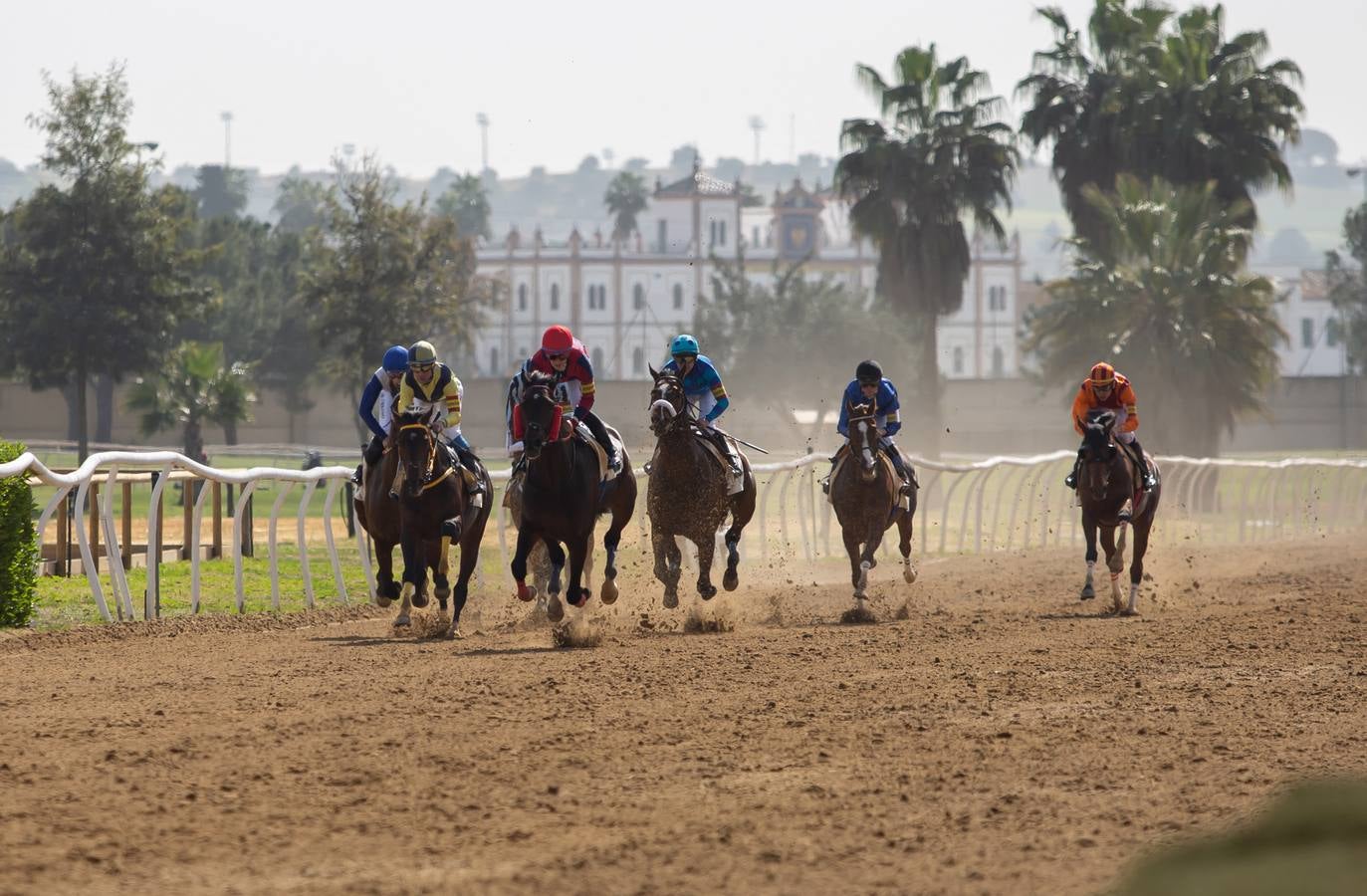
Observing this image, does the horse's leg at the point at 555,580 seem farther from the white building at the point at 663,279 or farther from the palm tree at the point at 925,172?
the white building at the point at 663,279

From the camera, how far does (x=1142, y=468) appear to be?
16.2 metres

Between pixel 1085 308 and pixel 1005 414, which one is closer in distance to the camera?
pixel 1085 308

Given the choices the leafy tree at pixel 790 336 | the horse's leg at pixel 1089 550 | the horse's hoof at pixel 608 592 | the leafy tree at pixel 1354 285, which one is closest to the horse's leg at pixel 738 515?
the horse's hoof at pixel 608 592

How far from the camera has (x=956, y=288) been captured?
5106 cm

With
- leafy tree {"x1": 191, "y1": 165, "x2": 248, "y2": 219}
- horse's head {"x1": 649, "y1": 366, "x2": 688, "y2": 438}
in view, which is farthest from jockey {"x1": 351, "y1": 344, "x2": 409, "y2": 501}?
leafy tree {"x1": 191, "y1": 165, "x2": 248, "y2": 219}

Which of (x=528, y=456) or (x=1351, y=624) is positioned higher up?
(x=528, y=456)

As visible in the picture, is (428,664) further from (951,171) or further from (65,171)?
(951,171)

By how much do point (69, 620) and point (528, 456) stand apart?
12.4 ft

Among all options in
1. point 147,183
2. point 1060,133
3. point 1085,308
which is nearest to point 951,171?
point 1060,133

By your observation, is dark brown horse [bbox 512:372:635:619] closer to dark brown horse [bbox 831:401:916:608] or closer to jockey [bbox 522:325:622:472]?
jockey [bbox 522:325:622:472]

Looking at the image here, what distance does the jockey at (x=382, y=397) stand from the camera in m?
13.0

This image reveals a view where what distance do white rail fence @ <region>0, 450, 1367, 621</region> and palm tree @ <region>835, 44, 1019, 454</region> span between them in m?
10.3

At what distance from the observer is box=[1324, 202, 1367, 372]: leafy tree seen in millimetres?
92125

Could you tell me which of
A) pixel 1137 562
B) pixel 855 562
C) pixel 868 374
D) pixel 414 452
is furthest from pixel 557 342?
pixel 1137 562
